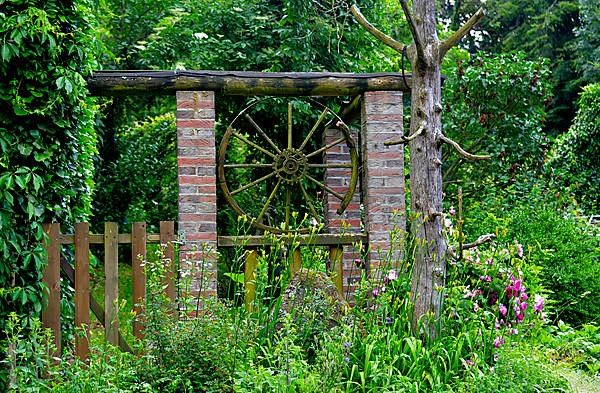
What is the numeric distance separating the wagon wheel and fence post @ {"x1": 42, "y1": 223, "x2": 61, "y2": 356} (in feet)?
4.92

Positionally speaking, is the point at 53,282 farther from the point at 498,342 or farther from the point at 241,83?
the point at 498,342

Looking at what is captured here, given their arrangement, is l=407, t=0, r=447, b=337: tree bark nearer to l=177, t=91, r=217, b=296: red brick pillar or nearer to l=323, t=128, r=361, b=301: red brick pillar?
l=177, t=91, r=217, b=296: red brick pillar

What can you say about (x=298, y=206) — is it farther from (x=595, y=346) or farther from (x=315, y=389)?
(x=315, y=389)

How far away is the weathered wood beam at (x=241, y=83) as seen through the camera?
6094mm

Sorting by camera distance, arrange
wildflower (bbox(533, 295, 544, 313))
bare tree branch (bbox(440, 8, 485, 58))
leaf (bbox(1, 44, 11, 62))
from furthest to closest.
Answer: wildflower (bbox(533, 295, 544, 313)) → bare tree branch (bbox(440, 8, 485, 58)) → leaf (bbox(1, 44, 11, 62))

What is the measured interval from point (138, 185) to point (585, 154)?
7.54 meters

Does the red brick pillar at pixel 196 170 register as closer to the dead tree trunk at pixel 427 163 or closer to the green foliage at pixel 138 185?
the dead tree trunk at pixel 427 163

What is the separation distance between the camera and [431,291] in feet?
17.1

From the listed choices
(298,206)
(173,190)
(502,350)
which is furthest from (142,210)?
(502,350)

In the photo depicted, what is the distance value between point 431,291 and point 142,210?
6.70 meters

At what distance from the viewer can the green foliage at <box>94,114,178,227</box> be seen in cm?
1120

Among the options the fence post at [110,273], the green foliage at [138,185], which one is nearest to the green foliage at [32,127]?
the fence post at [110,273]

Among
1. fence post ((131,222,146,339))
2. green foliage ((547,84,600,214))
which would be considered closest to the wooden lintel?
fence post ((131,222,146,339))

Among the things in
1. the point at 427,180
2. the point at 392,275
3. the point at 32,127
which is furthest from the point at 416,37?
the point at 32,127
